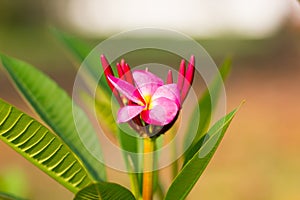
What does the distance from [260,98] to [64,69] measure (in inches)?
136

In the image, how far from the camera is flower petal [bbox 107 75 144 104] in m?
0.54

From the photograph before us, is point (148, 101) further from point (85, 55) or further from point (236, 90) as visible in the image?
point (236, 90)

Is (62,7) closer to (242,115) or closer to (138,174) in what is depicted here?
→ (242,115)

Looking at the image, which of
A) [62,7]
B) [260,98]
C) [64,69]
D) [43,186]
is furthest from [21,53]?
[43,186]

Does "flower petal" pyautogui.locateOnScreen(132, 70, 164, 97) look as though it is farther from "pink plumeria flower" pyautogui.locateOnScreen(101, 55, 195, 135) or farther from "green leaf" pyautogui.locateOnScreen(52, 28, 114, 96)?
"green leaf" pyautogui.locateOnScreen(52, 28, 114, 96)

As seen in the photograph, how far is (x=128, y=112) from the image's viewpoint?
A: 541mm

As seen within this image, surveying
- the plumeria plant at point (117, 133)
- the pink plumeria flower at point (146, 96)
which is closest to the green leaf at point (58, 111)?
the plumeria plant at point (117, 133)

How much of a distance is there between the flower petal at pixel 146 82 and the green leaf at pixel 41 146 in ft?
0.28

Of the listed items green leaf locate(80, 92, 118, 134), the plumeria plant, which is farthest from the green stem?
green leaf locate(80, 92, 118, 134)

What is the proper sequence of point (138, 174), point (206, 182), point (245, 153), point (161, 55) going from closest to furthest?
1. point (138, 174)
2. point (206, 182)
3. point (245, 153)
4. point (161, 55)

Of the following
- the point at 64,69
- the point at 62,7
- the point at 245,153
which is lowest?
the point at 245,153

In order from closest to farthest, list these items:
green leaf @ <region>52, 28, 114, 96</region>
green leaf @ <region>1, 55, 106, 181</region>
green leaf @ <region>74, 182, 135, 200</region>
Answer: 1. green leaf @ <region>74, 182, 135, 200</region>
2. green leaf @ <region>1, 55, 106, 181</region>
3. green leaf @ <region>52, 28, 114, 96</region>

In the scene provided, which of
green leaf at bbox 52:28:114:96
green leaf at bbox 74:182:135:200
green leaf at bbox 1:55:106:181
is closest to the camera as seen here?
green leaf at bbox 74:182:135:200

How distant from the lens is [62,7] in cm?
1173
